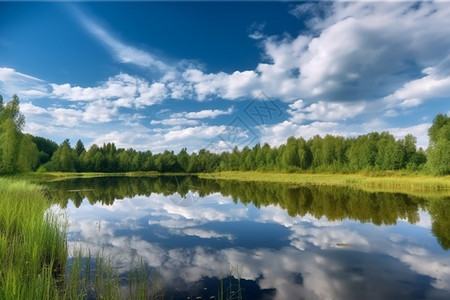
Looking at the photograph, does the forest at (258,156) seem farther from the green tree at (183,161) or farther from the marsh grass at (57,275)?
the marsh grass at (57,275)

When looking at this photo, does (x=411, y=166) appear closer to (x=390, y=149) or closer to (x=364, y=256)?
(x=390, y=149)

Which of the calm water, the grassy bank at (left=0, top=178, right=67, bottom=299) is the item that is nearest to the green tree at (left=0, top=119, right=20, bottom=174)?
the calm water

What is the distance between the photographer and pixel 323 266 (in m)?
8.97

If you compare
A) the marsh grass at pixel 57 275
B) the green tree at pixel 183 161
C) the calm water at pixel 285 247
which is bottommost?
the calm water at pixel 285 247

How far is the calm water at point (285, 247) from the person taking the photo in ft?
24.2

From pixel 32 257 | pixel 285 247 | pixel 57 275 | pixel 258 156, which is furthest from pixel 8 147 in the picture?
pixel 258 156

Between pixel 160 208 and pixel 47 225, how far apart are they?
13.9 m

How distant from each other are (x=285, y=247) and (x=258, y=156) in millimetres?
83255

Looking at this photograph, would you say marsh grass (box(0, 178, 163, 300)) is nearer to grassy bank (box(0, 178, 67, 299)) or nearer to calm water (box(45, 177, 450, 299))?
grassy bank (box(0, 178, 67, 299))

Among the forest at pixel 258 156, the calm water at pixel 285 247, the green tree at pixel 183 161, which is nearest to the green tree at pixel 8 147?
the forest at pixel 258 156

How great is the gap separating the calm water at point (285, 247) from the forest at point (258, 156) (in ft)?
92.9

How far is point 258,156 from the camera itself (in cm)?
9394

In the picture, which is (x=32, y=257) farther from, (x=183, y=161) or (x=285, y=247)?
(x=183, y=161)

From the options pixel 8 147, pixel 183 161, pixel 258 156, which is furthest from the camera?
pixel 183 161
